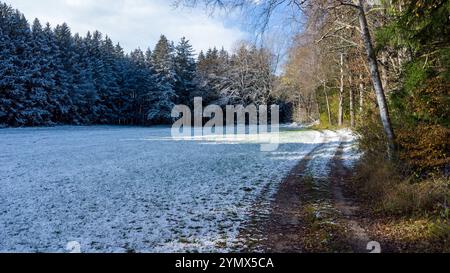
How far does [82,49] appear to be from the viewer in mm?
63625

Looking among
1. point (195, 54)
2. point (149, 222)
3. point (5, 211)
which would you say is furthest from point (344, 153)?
point (195, 54)

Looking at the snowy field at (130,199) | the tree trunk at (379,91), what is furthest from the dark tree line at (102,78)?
the tree trunk at (379,91)

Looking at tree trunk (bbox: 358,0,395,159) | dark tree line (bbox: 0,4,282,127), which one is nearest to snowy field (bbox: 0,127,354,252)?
tree trunk (bbox: 358,0,395,159)

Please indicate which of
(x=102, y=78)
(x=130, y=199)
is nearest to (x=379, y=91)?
(x=130, y=199)

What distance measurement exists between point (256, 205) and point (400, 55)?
1128 centimetres

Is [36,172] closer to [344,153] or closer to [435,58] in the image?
[435,58]

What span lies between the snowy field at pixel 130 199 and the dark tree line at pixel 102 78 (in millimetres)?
30293

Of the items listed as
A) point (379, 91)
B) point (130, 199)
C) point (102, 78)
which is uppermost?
point (102, 78)

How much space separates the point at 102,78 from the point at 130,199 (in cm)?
5970

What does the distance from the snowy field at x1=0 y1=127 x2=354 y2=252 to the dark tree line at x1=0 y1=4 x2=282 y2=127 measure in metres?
30.3

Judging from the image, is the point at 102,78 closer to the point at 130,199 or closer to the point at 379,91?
the point at 130,199

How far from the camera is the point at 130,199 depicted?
955 centimetres

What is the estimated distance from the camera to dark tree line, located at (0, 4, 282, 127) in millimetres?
48219

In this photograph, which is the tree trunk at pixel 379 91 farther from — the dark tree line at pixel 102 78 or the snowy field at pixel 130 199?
the dark tree line at pixel 102 78
